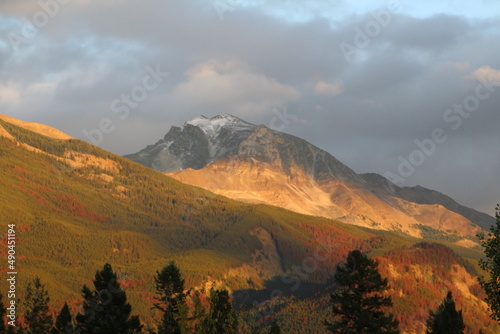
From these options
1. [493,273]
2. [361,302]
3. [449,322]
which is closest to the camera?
[493,273]

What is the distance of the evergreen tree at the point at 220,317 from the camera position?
5741 centimetres

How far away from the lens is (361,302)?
7750 centimetres

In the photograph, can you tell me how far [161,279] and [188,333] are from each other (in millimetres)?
35011

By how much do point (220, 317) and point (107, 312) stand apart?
16.4 meters

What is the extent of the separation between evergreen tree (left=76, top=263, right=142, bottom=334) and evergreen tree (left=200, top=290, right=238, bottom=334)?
1269 centimetres

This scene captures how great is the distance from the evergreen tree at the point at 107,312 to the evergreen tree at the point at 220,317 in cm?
1269

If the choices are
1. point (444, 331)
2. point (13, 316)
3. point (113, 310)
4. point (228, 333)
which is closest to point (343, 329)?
point (228, 333)

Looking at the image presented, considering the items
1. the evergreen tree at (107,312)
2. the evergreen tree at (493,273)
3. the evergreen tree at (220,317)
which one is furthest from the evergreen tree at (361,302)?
the evergreen tree at (107,312)

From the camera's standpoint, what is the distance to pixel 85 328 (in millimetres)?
80688

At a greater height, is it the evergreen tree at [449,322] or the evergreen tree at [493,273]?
the evergreen tree at [493,273]

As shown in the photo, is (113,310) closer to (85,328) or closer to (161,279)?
(85,328)

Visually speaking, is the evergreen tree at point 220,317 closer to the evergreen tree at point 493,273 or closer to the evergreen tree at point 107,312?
the evergreen tree at point 107,312

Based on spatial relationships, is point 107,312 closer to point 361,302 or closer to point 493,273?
point 361,302

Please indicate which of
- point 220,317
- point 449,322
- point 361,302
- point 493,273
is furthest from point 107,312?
point 449,322
